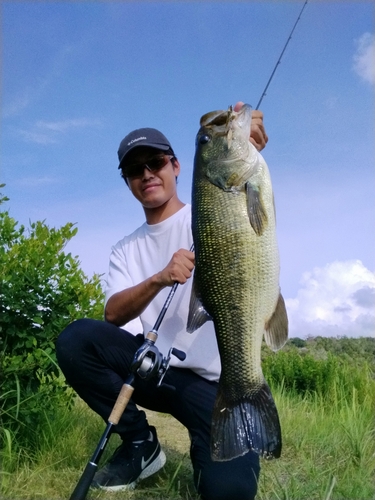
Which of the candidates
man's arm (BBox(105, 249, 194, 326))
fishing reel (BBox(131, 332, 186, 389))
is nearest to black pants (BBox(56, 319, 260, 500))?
man's arm (BBox(105, 249, 194, 326))

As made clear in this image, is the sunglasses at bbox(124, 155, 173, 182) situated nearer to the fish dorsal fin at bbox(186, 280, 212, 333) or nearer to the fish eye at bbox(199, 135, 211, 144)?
the fish eye at bbox(199, 135, 211, 144)

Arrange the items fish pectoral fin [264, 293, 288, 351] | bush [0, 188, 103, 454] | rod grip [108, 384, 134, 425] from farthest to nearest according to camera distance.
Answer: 1. bush [0, 188, 103, 454]
2. rod grip [108, 384, 134, 425]
3. fish pectoral fin [264, 293, 288, 351]

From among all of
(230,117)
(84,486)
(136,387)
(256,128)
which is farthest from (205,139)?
(84,486)

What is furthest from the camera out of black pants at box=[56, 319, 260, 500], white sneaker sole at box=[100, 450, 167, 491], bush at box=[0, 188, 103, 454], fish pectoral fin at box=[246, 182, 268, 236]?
bush at box=[0, 188, 103, 454]

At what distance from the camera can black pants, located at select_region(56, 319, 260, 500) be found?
319cm

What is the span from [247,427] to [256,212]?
108cm

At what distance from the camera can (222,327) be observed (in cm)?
269

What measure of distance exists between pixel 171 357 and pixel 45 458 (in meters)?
1.24

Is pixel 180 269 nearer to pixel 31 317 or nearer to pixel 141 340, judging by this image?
pixel 141 340

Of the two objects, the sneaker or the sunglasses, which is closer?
the sneaker

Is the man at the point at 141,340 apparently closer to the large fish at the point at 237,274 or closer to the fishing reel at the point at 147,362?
the fishing reel at the point at 147,362

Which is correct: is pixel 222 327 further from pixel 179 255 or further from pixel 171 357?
pixel 171 357

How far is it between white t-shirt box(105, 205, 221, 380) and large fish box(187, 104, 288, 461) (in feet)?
1.78

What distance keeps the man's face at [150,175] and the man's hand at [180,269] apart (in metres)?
0.78
